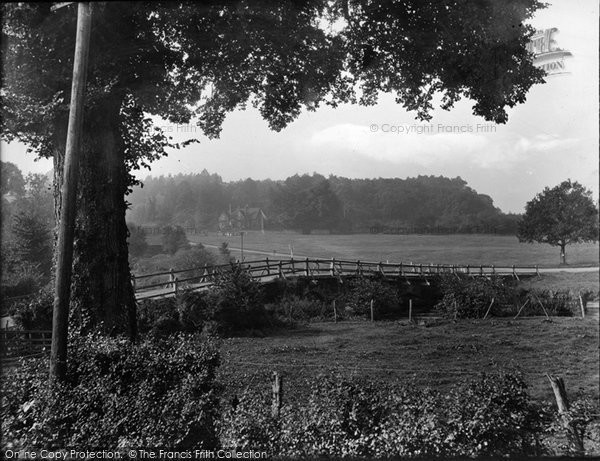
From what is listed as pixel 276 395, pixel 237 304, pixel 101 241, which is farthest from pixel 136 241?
pixel 276 395

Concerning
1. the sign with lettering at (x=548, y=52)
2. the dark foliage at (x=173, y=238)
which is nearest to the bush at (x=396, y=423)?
the dark foliage at (x=173, y=238)

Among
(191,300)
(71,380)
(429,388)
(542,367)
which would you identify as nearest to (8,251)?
(71,380)

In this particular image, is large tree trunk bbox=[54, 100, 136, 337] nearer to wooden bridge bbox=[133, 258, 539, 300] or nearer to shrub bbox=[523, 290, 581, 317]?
wooden bridge bbox=[133, 258, 539, 300]

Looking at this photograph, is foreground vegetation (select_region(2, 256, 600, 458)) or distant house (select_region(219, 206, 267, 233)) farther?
distant house (select_region(219, 206, 267, 233))

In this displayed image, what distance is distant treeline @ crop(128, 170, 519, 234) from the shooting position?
6.34 metres

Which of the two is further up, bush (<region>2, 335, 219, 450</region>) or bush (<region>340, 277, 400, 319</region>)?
bush (<region>340, 277, 400, 319</region>)

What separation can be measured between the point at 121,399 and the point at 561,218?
5.31 metres

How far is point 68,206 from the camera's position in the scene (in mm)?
5715

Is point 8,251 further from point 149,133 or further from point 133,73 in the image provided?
point 133,73

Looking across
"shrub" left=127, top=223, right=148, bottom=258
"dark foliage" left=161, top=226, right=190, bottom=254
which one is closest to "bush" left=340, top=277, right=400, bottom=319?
"dark foliage" left=161, top=226, right=190, bottom=254

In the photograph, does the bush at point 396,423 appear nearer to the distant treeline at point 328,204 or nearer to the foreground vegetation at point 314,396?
the foreground vegetation at point 314,396

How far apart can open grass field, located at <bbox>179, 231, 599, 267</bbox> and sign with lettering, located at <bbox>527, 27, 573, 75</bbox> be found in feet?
6.82

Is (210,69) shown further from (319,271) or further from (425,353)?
(425,353)

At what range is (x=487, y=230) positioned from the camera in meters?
6.32
